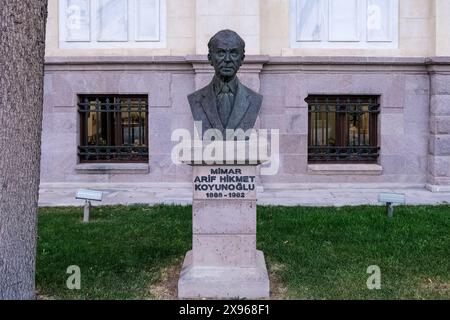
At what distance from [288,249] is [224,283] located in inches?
63.7

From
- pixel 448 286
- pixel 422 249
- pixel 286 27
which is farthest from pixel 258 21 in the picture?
pixel 448 286

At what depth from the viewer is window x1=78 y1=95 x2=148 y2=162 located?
490 inches

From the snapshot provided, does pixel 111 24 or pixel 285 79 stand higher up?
pixel 111 24

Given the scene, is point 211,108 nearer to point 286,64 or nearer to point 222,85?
point 222,85

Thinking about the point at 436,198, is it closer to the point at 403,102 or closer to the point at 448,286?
the point at 403,102

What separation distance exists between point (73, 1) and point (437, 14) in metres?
7.96

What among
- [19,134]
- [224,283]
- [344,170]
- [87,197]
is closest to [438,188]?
[344,170]

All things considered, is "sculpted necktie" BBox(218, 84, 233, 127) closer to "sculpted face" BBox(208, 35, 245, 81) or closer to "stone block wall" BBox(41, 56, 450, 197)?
"sculpted face" BBox(208, 35, 245, 81)

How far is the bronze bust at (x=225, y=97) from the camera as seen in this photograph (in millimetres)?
A: 5898

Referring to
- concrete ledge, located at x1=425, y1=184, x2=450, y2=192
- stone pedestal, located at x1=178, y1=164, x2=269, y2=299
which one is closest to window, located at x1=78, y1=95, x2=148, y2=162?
concrete ledge, located at x1=425, y1=184, x2=450, y2=192

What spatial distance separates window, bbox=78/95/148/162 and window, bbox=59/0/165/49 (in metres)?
1.22

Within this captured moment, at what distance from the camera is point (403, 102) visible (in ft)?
40.0

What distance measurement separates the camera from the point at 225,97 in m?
6.13
